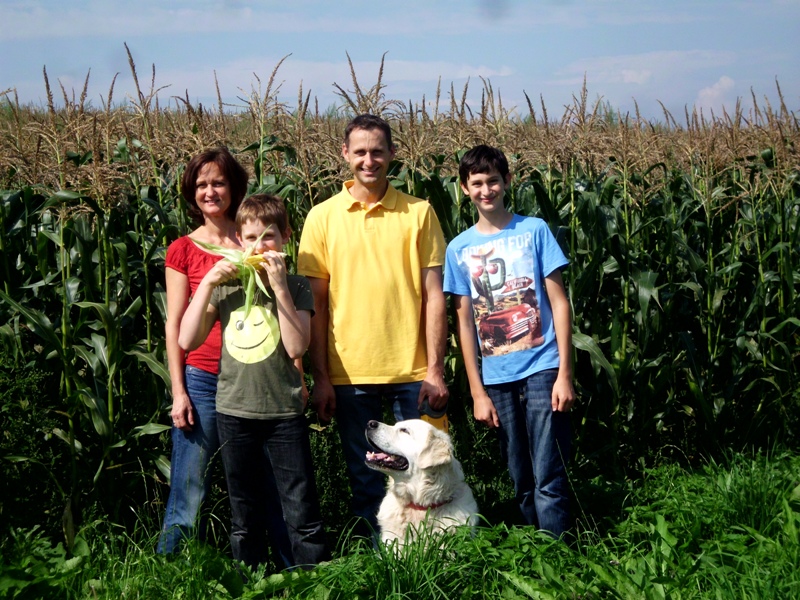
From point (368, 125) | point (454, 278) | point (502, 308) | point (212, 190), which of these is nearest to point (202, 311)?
point (212, 190)

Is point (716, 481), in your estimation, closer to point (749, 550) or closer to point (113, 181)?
point (749, 550)

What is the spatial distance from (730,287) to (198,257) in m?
4.13

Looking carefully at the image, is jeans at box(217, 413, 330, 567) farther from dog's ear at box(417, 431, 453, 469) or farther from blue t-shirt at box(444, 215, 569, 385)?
blue t-shirt at box(444, 215, 569, 385)

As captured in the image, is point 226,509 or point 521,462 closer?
point 521,462

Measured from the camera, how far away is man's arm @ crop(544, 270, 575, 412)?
13.6ft

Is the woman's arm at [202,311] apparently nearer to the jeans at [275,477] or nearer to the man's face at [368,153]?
the jeans at [275,477]

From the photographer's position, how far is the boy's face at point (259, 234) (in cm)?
388

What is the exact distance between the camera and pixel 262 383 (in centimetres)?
386

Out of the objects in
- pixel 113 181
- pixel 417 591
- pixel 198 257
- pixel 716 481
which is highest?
pixel 113 181

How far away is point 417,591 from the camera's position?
342 centimetres

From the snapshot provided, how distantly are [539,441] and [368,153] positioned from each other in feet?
5.57

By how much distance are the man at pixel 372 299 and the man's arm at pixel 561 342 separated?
1.84 ft

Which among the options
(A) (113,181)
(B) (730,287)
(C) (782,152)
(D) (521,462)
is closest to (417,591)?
(D) (521,462)

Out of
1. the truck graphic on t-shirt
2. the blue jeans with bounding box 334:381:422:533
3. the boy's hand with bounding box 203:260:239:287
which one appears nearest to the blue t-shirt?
the truck graphic on t-shirt
